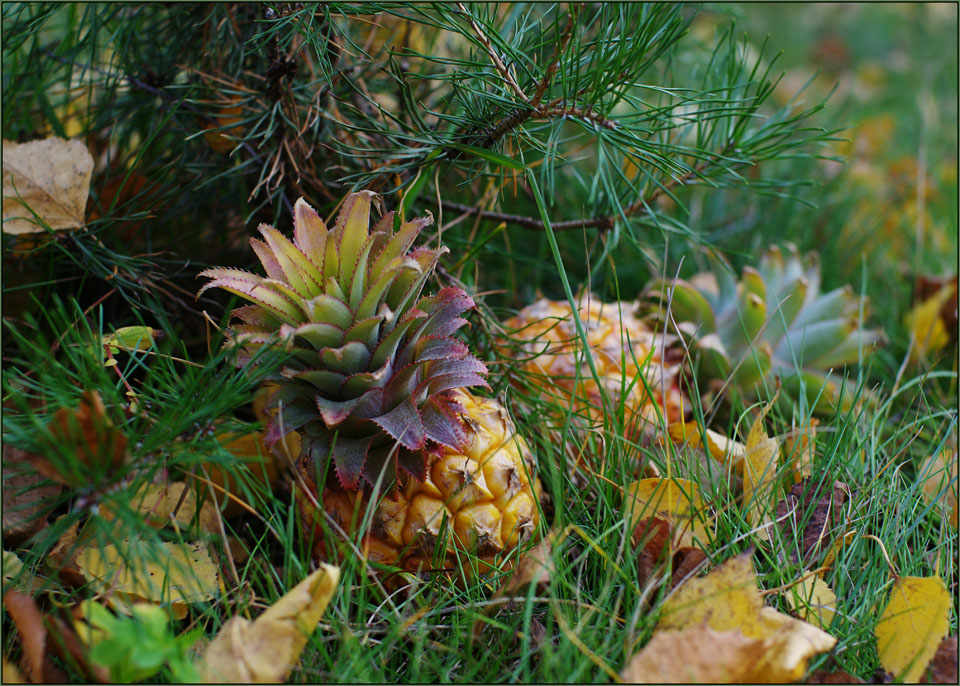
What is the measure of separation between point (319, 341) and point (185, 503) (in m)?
0.28

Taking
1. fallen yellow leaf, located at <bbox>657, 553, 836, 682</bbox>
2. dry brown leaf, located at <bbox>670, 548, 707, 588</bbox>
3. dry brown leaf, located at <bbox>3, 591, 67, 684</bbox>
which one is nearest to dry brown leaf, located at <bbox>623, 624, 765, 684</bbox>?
fallen yellow leaf, located at <bbox>657, 553, 836, 682</bbox>

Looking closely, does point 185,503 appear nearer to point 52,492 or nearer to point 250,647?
point 52,492

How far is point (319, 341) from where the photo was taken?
81cm

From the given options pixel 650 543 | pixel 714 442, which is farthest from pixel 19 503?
pixel 714 442

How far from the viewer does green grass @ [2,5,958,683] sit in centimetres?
73

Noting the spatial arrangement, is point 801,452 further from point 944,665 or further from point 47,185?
point 47,185

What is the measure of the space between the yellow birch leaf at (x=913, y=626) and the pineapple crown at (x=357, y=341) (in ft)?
1.51

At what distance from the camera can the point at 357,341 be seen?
80 cm

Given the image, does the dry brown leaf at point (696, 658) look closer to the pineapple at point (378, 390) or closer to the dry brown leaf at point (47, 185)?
the pineapple at point (378, 390)

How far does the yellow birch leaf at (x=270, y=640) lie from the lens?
655mm

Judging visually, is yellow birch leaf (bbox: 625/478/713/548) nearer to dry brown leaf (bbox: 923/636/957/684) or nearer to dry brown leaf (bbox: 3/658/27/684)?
dry brown leaf (bbox: 923/636/957/684)

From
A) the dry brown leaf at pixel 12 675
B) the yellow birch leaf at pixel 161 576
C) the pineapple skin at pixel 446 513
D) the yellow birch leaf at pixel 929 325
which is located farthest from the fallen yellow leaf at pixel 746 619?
the yellow birch leaf at pixel 929 325

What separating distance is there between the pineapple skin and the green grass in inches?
1.0

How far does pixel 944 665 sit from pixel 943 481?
0.30 m
